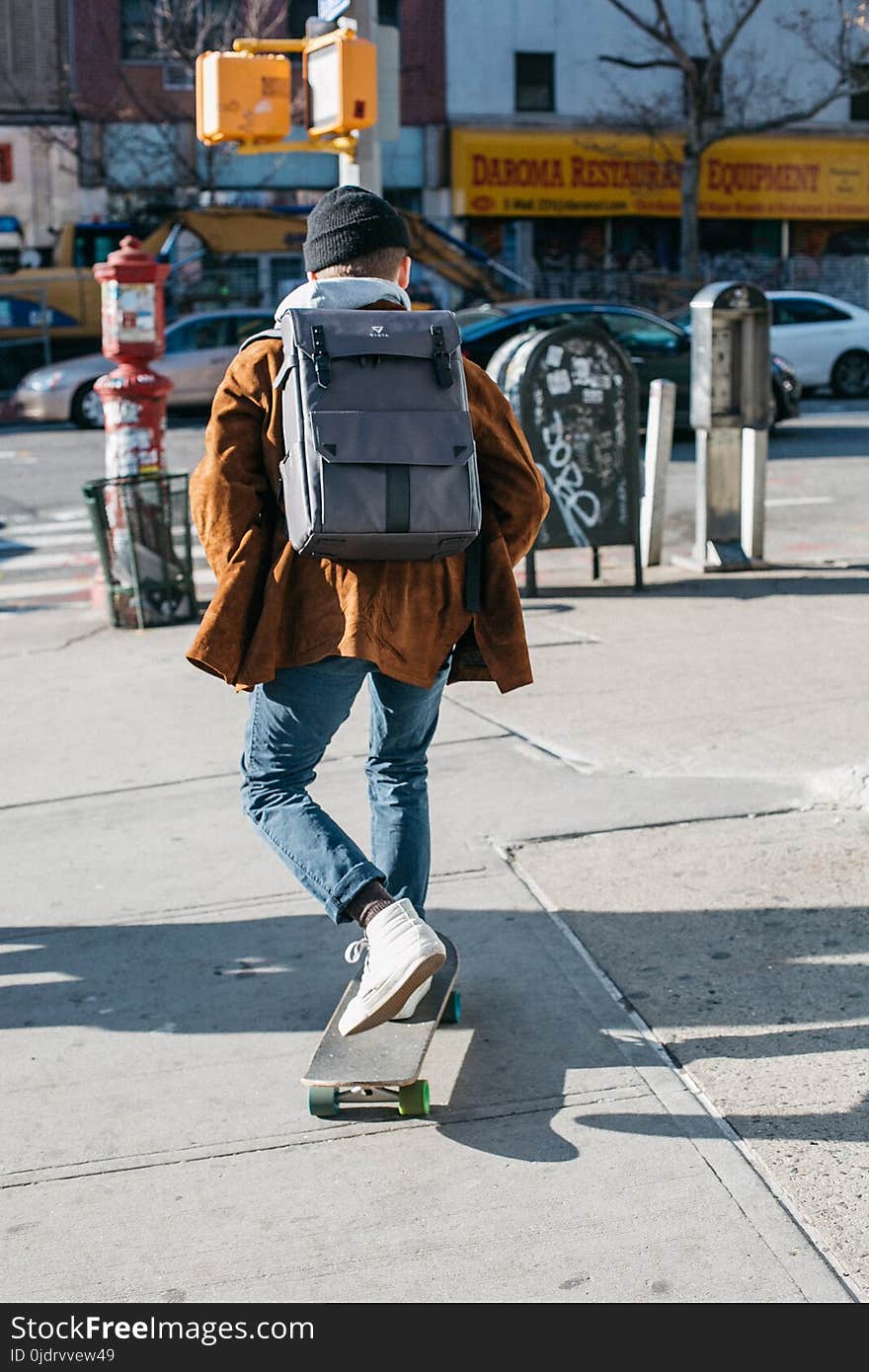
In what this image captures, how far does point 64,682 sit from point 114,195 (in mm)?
27779

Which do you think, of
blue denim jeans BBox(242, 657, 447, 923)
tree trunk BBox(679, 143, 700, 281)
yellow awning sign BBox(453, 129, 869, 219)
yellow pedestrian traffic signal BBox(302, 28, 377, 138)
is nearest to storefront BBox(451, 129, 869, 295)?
yellow awning sign BBox(453, 129, 869, 219)

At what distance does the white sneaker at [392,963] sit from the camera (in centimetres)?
330

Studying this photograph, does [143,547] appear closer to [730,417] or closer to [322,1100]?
[730,417]

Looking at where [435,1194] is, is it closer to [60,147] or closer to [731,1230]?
[731,1230]

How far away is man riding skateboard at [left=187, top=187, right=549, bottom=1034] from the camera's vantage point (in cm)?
339

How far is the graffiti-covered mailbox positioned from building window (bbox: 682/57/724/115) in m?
24.5

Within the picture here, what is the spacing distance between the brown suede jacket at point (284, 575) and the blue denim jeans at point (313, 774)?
0.24 ft

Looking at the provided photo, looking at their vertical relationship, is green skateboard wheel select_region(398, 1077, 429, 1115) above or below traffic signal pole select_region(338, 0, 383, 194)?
below

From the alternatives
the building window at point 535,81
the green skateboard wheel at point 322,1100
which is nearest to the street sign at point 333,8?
the green skateboard wheel at point 322,1100

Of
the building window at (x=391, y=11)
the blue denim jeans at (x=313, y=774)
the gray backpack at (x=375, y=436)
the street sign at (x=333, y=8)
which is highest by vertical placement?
the building window at (x=391, y=11)

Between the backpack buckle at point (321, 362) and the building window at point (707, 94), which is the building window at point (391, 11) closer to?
the building window at point (707, 94)

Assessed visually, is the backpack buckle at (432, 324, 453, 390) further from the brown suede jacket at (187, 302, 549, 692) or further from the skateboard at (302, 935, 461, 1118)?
the skateboard at (302, 935, 461, 1118)
